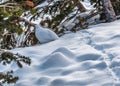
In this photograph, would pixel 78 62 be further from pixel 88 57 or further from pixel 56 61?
pixel 56 61

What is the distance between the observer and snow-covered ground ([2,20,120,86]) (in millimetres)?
4390

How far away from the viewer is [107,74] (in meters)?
4.34

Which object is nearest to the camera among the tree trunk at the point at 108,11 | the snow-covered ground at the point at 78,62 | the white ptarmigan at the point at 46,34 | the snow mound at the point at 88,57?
the snow-covered ground at the point at 78,62

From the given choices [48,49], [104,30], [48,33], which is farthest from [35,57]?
[104,30]

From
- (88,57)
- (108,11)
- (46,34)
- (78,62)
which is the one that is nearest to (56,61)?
(78,62)

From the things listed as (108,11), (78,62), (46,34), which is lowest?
(78,62)

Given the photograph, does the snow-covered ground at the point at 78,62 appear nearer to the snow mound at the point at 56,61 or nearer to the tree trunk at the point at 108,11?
the snow mound at the point at 56,61

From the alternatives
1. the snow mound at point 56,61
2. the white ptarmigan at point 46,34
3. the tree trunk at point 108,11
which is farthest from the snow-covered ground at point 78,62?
the tree trunk at point 108,11

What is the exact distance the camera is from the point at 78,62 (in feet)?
16.3

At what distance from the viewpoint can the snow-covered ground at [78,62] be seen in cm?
439

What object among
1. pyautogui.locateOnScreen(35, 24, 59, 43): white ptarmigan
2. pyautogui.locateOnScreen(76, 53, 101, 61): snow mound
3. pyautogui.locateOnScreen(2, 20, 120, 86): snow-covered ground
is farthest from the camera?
pyautogui.locateOnScreen(35, 24, 59, 43): white ptarmigan

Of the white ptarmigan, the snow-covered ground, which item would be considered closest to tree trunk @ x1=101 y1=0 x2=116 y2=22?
the snow-covered ground

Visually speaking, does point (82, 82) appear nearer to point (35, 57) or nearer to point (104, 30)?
point (35, 57)

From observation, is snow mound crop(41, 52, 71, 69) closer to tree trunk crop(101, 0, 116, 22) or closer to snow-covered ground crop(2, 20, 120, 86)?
snow-covered ground crop(2, 20, 120, 86)
